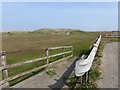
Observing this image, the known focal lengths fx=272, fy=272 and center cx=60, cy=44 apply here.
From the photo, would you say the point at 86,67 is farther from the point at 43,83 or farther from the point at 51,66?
the point at 51,66

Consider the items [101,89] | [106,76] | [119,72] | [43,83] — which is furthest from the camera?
[119,72]

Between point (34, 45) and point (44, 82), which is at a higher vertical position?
point (44, 82)

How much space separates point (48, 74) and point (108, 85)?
3363mm

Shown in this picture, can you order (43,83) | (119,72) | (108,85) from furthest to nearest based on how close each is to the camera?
1. (119,72)
2. (43,83)
3. (108,85)

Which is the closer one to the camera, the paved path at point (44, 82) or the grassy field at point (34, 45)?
the paved path at point (44, 82)

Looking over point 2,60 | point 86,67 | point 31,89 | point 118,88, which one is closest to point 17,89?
point 31,89

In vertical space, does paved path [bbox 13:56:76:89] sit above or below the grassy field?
above

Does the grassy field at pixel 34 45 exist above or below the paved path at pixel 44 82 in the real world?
below

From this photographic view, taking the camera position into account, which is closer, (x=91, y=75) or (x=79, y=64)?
(x=79, y=64)

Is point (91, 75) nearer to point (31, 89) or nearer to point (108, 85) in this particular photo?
point (108, 85)

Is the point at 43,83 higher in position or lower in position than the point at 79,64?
lower

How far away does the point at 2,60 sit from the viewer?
8320mm

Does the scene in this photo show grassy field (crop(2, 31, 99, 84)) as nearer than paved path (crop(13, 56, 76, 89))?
No

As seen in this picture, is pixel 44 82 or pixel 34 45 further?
pixel 34 45
